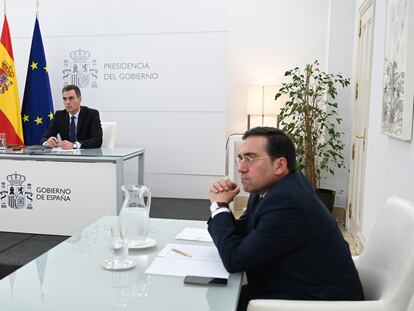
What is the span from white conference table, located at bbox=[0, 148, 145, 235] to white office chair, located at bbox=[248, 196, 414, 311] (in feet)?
8.28

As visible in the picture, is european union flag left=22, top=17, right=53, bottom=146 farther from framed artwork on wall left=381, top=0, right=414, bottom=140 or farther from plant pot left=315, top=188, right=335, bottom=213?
framed artwork on wall left=381, top=0, right=414, bottom=140

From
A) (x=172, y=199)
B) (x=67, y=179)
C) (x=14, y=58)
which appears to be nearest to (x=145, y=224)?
(x=67, y=179)

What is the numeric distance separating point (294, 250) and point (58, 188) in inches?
115

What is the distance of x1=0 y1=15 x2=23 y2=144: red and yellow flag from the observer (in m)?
5.27

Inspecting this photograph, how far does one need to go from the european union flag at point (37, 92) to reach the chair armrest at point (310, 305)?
473cm

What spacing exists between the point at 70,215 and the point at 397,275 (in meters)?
3.10

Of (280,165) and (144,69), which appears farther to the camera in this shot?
(144,69)

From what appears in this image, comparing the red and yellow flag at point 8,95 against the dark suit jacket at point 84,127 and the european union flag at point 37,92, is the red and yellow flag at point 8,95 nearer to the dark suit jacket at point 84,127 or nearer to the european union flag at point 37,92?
the european union flag at point 37,92

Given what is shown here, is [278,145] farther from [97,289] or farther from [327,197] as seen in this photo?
[327,197]

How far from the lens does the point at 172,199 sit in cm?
554

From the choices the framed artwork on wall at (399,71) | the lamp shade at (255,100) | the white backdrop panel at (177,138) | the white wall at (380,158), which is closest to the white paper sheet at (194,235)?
the white wall at (380,158)

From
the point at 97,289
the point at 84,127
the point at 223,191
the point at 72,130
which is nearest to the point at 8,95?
the point at 72,130

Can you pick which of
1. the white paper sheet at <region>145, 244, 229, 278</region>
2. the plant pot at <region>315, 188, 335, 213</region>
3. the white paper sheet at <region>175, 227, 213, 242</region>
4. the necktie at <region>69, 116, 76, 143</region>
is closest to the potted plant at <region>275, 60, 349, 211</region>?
the plant pot at <region>315, 188, 335, 213</region>

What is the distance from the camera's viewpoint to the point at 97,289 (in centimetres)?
122
